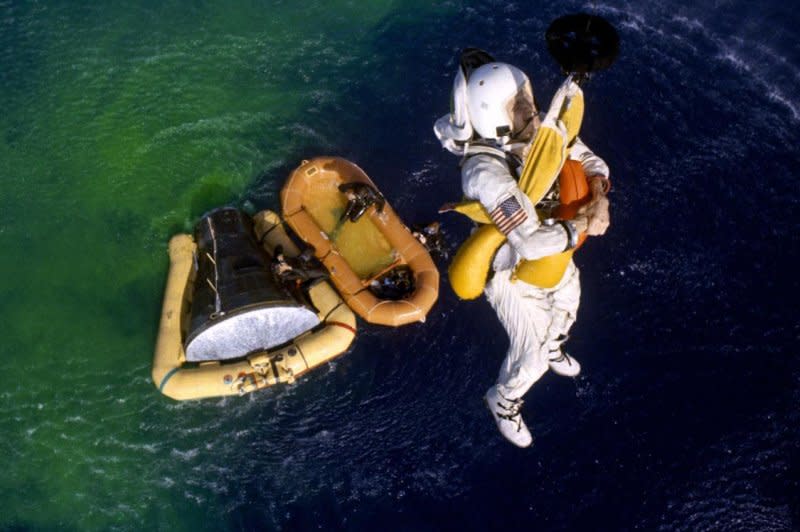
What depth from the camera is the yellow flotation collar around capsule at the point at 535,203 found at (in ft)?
16.0

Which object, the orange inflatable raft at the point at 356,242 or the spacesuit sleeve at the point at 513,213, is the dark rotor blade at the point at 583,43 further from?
the orange inflatable raft at the point at 356,242

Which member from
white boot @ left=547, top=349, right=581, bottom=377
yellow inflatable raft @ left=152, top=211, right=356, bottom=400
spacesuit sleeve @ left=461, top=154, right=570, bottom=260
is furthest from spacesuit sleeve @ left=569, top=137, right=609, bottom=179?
yellow inflatable raft @ left=152, top=211, right=356, bottom=400

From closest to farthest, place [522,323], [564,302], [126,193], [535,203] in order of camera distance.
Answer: [535,203] → [522,323] → [564,302] → [126,193]

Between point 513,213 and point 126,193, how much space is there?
5.29 metres

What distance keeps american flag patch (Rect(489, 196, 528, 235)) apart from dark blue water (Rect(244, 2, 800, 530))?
105 inches

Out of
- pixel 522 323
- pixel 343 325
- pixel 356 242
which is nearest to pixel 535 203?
pixel 522 323

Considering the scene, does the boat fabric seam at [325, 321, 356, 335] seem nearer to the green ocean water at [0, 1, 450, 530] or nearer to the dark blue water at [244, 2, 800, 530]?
the dark blue water at [244, 2, 800, 530]

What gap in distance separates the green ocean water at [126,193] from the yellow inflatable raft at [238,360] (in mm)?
440

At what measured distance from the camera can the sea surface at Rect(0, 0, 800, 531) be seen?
22.4 ft

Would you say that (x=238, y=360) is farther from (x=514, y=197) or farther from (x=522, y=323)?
(x=514, y=197)

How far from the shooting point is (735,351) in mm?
7074

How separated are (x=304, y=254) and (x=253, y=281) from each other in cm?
69

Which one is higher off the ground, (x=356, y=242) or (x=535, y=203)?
(x=535, y=203)

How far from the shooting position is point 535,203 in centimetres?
515
